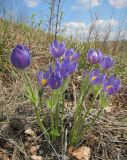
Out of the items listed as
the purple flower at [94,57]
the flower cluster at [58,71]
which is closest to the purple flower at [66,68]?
the flower cluster at [58,71]

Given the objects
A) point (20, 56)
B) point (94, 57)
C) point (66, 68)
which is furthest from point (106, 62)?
point (20, 56)

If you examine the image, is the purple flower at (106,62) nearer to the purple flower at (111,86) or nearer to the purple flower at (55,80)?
the purple flower at (111,86)

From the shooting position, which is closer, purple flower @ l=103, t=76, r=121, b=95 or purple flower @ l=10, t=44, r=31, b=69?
purple flower @ l=10, t=44, r=31, b=69

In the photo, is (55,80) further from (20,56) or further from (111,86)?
(111,86)

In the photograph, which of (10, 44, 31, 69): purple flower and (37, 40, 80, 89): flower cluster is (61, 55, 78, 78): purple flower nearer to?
(37, 40, 80, 89): flower cluster

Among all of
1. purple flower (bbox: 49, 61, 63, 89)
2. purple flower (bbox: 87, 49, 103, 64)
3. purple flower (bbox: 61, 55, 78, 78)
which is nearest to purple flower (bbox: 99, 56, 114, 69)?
purple flower (bbox: 87, 49, 103, 64)

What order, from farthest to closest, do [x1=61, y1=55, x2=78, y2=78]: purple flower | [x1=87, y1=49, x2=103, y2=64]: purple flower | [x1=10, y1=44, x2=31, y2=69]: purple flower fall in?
[x1=87, y1=49, x2=103, y2=64]: purple flower < [x1=61, y1=55, x2=78, y2=78]: purple flower < [x1=10, y1=44, x2=31, y2=69]: purple flower

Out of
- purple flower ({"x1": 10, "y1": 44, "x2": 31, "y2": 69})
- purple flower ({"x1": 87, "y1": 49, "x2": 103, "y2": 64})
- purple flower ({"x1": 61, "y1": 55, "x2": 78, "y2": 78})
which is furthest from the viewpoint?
Result: purple flower ({"x1": 87, "y1": 49, "x2": 103, "y2": 64})

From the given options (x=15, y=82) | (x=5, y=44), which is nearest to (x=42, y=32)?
(x=5, y=44)
